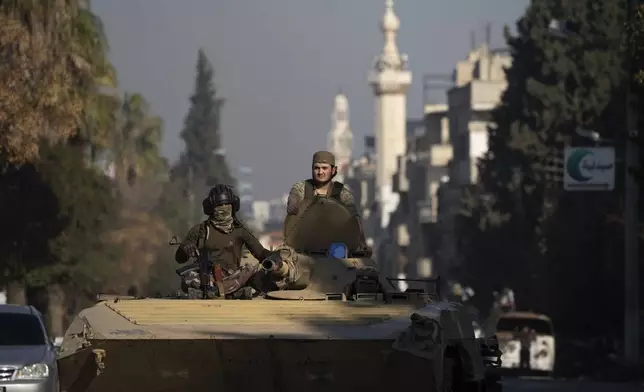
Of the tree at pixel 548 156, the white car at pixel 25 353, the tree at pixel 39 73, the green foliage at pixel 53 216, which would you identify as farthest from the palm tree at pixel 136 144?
the white car at pixel 25 353

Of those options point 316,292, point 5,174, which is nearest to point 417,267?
point 5,174

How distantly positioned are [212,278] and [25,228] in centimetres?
2402

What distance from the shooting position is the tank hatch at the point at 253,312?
14.0 metres

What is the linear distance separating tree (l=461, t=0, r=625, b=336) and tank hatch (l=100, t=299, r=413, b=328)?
38555mm

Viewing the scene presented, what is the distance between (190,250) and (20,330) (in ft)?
12.7

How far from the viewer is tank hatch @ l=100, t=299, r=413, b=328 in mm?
14039

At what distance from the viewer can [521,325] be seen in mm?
48438

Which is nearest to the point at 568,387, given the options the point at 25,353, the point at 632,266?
the point at 632,266

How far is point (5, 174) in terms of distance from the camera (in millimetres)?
38562

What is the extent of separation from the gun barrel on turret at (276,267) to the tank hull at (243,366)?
5.68ft

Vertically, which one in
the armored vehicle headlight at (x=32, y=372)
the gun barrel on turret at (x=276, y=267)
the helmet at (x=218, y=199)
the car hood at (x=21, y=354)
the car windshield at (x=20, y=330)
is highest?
the helmet at (x=218, y=199)

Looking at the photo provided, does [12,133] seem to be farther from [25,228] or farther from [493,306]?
[493,306]

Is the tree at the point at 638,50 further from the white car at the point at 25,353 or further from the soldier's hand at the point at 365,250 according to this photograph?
the soldier's hand at the point at 365,250

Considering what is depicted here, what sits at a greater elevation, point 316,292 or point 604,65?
point 604,65
